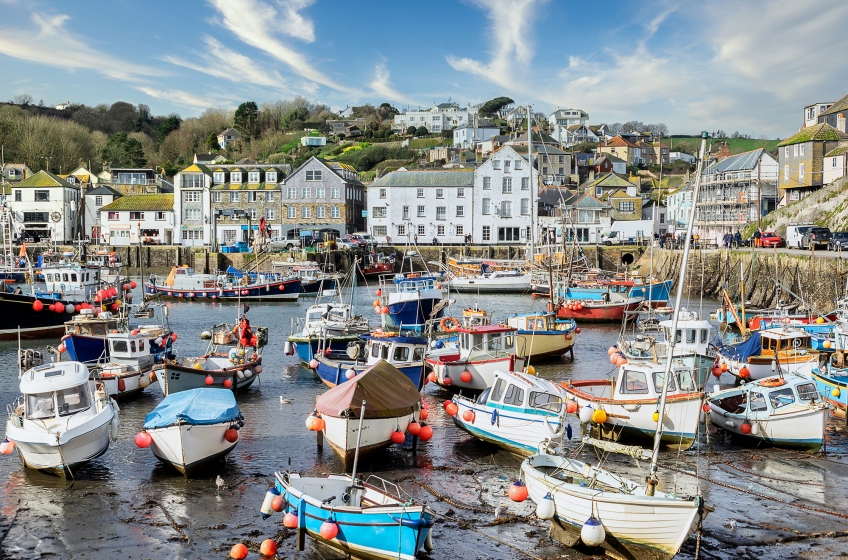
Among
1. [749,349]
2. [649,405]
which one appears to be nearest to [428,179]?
[749,349]

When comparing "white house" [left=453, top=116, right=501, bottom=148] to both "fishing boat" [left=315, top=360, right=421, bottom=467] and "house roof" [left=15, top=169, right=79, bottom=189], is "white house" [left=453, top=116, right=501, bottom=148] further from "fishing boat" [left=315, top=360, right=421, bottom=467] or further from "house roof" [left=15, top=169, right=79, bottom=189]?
"fishing boat" [left=315, top=360, right=421, bottom=467]

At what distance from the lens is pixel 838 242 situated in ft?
159

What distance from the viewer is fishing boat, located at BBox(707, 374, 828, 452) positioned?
19.4 m

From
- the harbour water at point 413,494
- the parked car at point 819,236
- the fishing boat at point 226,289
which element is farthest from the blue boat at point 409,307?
the parked car at point 819,236

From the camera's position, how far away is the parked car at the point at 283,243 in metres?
77.1

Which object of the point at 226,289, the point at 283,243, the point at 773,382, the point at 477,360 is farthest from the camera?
the point at 283,243

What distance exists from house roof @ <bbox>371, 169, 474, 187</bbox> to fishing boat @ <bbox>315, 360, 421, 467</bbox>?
6022cm

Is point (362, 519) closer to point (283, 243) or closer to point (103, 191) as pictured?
point (283, 243)

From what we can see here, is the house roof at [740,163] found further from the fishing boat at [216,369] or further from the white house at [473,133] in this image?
the white house at [473,133]

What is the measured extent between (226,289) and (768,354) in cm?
4059

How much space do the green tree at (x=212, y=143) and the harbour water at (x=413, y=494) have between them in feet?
358

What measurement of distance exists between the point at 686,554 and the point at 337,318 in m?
22.0

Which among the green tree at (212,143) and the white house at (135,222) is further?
the green tree at (212,143)

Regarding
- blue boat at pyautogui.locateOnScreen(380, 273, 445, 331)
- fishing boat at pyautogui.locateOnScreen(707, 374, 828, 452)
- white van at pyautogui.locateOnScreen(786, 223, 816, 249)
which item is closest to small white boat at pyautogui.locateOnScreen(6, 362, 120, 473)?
fishing boat at pyautogui.locateOnScreen(707, 374, 828, 452)
